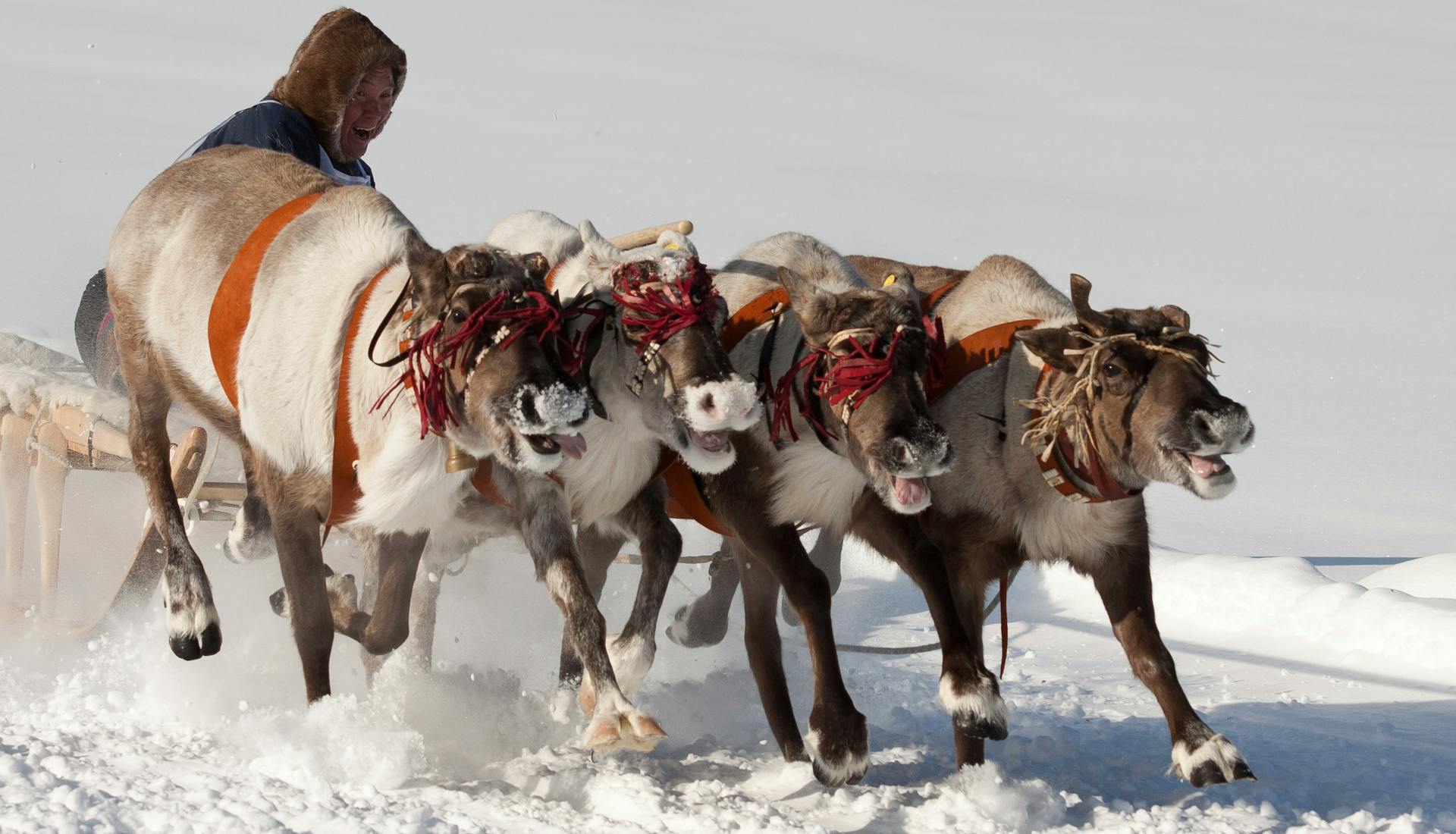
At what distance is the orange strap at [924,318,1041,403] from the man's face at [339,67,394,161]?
331cm

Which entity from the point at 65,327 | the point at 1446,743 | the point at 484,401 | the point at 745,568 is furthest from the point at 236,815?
the point at 65,327

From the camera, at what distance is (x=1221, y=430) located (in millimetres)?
4180

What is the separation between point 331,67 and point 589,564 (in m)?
2.58

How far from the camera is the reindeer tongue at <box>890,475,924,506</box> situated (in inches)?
172

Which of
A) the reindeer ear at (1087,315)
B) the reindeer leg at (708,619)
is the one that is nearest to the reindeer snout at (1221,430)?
the reindeer ear at (1087,315)

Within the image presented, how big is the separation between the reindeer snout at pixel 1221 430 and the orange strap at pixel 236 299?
2990 mm

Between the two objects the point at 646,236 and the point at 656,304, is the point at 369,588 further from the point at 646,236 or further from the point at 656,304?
the point at 656,304

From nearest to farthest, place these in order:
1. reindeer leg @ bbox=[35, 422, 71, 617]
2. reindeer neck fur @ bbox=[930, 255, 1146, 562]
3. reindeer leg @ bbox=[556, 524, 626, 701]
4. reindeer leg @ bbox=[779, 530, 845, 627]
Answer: reindeer neck fur @ bbox=[930, 255, 1146, 562] < reindeer leg @ bbox=[556, 524, 626, 701] < reindeer leg @ bbox=[35, 422, 71, 617] < reindeer leg @ bbox=[779, 530, 845, 627]

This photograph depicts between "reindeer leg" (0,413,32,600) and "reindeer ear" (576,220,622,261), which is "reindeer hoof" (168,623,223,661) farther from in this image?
"reindeer leg" (0,413,32,600)

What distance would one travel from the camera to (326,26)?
22.6 ft

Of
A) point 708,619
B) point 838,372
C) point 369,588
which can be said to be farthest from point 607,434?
point 369,588

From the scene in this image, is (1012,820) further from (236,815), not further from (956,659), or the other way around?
(236,815)

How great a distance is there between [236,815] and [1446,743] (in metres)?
4.65

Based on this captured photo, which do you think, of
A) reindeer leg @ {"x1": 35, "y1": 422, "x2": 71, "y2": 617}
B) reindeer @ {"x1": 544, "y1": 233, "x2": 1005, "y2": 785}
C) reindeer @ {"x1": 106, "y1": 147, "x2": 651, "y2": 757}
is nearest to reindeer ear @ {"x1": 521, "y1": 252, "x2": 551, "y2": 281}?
reindeer @ {"x1": 106, "y1": 147, "x2": 651, "y2": 757}
